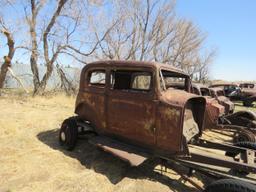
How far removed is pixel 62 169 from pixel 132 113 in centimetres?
177

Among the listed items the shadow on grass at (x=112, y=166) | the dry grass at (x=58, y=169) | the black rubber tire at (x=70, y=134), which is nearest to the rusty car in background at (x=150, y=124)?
the black rubber tire at (x=70, y=134)

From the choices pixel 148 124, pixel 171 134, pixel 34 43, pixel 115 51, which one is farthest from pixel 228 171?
pixel 115 51

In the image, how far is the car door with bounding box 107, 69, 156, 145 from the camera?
211 inches

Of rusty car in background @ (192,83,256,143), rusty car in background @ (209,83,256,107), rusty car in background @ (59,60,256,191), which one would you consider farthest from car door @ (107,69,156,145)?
rusty car in background @ (209,83,256,107)

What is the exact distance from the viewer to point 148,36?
83.6 feet

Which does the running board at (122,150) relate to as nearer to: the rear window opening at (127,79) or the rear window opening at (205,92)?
the rear window opening at (127,79)

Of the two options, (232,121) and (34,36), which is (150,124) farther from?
(34,36)

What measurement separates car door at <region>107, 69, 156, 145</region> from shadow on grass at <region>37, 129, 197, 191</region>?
679 millimetres

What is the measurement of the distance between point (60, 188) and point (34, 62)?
12368mm

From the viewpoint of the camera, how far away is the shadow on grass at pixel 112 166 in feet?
17.9

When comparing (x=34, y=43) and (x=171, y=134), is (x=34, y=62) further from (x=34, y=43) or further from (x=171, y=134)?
(x=171, y=134)

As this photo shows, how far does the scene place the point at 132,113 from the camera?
5.63 meters

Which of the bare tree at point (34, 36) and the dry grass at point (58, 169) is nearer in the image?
the dry grass at point (58, 169)

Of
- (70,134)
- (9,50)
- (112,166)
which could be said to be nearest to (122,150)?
(112,166)
